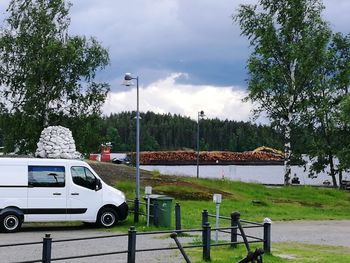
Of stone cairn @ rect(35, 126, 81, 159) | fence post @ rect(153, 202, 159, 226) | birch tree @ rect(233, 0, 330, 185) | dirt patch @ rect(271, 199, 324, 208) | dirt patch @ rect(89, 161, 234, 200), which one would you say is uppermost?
birch tree @ rect(233, 0, 330, 185)

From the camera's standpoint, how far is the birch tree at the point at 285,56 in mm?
42531

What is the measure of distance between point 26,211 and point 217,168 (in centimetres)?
7887

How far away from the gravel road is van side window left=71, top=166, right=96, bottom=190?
1.45 meters

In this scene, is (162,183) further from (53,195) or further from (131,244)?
(131,244)

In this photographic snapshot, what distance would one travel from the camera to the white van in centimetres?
1939

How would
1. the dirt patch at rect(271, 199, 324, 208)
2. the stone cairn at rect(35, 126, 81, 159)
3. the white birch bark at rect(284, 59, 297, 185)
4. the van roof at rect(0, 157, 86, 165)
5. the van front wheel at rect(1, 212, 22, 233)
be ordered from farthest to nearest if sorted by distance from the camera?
the white birch bark at rect(284, 59, 297, 185) → the stone cairn at rect(35, 126, 81, 159) → the dirt patch at rect(271, 199, 324, 208) → the van roof at rect(0, 157, 86, 165) → the van front wheel at rect(1, 212, 22, 233)

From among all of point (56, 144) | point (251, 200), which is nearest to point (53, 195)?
point (251, 200)

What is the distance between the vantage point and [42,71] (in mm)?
40094

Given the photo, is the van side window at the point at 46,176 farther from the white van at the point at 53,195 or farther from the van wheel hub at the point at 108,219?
the van wheel hub at the point at 108,219

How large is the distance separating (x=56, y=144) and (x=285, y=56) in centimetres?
1694

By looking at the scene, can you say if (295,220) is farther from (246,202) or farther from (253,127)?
(253,127)

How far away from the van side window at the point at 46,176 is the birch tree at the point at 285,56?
24.2 m

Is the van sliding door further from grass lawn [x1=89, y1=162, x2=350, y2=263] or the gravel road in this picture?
grass lawn [x1=89, y1=162, x2=350, y2=263]

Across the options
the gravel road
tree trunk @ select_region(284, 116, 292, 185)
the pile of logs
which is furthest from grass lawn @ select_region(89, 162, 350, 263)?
the pile of logs
